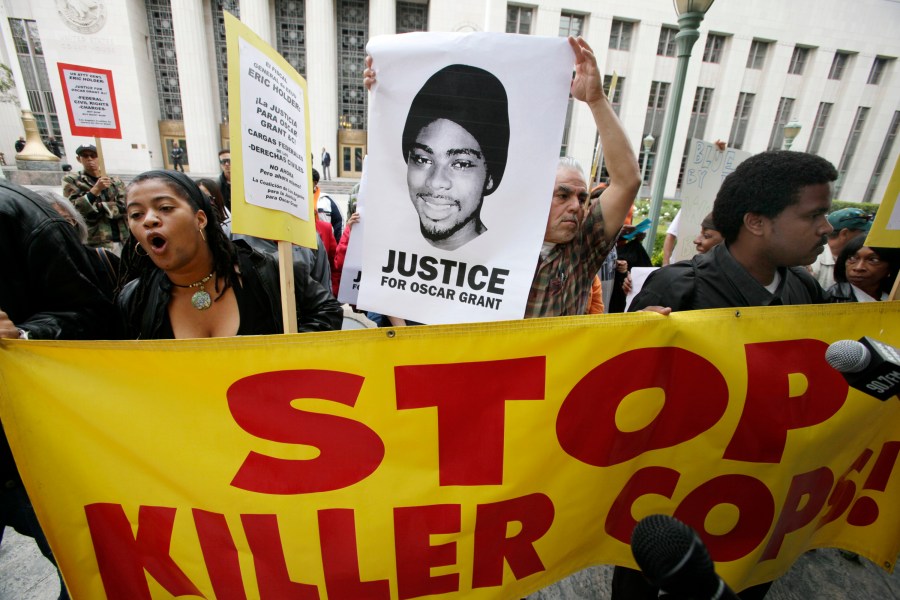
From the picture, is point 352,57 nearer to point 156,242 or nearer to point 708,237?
point 708,237

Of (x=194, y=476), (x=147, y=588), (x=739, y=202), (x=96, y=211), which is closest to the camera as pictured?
(x=194, y=476)

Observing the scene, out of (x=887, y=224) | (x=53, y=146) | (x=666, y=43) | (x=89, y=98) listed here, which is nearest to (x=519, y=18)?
(x=666, y=43)

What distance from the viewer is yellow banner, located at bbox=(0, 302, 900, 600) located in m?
1.17

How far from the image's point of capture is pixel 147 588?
1316mm

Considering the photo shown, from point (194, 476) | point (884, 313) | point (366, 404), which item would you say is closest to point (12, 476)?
point (194, 476)

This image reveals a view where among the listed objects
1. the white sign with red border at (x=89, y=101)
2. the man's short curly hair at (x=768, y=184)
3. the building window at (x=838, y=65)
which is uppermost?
the building window at (x=838, y=65)

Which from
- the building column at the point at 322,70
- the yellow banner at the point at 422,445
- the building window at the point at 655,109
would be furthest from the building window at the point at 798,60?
the yellow banner at the point at 422,445

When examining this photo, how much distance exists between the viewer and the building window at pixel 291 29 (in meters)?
24.6

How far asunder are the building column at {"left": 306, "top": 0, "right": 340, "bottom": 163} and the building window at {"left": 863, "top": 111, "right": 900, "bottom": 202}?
1421 inches

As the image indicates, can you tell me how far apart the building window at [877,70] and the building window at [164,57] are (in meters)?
44.1

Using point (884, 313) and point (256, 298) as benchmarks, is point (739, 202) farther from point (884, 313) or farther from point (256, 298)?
point (256, 298)

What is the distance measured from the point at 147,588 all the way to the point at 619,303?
13.1ft

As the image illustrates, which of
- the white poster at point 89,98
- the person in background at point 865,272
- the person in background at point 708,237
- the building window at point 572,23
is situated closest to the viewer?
the person in background at point 865,272

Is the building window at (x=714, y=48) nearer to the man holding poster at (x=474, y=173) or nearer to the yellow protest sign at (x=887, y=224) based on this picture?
the yellow protest sign at (x=887, y=224)
